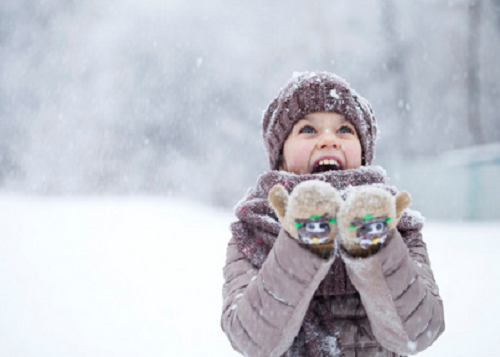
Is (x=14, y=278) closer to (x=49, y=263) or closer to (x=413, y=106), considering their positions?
(x=49, y=263)

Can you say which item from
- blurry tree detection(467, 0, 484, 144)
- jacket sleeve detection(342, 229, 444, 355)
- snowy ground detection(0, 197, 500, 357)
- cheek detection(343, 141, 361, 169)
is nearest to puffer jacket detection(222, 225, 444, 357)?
jacket sleeve detection(342, 229, 444, 355)

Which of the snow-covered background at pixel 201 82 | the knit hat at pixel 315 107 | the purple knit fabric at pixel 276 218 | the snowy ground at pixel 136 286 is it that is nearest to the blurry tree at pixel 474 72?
the snow-covered background at pixel 201 82

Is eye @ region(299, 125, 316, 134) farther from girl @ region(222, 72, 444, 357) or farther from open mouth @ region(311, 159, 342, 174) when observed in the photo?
open mouth @ region(311, 159, 342, 174)

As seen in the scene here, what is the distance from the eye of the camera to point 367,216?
0.63m

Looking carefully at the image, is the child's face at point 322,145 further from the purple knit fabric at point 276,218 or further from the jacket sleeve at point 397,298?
the jacket sleeve at point 397,298

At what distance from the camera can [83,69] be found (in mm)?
15000

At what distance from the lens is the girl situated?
66 centimetres

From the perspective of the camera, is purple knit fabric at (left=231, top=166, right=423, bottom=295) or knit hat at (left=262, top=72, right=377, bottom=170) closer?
purple knit fabric at (left=231, top=166, right=423, bottom=295)

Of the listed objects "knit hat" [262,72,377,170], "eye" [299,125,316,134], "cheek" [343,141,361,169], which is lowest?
"cheek" [343,141,361,169]

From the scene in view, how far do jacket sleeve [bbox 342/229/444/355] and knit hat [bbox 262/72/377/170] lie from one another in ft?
1.70

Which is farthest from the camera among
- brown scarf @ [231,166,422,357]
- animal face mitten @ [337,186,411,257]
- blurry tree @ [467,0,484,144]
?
blurry tree @ [467,0,484,144]

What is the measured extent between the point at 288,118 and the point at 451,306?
285 cm

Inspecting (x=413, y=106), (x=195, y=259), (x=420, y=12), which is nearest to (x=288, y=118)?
(x=195, y=259)

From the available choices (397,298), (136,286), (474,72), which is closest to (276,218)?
(397,298)
